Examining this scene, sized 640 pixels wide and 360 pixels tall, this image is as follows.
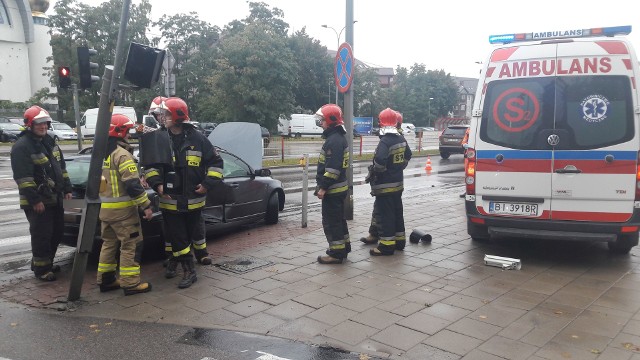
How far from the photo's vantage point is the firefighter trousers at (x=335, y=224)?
6242 millimetres

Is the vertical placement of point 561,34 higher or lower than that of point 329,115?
higher

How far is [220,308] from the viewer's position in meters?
4.82

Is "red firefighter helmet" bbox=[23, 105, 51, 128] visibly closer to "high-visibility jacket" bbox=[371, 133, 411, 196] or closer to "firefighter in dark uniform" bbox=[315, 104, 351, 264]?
"firefighter in dark uniform" bbox=[315, 104, 351, 264]

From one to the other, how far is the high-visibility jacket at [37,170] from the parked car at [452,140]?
72.4 feet

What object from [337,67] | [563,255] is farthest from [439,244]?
[337,67]

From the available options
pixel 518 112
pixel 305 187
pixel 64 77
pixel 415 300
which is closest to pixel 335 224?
pixel 415 300

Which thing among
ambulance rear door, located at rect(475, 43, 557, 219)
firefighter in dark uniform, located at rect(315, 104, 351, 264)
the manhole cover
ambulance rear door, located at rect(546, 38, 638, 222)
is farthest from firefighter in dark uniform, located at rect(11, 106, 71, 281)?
ambulance rear door, located at rect(546, 38, 638, 222)

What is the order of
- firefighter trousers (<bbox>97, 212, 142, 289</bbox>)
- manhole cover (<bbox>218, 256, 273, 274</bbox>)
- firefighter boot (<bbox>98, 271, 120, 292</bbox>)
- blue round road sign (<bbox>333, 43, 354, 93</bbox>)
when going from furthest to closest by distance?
blue round road sign (<bbox>333, 43, 354, 93</bbox>)
manhole cover (<bbox>218, 256, 273, 274</bbox>)
firefighter boot (<bbox>98, 271, 120, 292</bbox>)
firefighter trousers (<bbox>97, 212, 142, 289</bbox>)

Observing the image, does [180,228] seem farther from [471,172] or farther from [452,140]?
[452,140]

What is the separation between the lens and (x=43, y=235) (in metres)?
5.71

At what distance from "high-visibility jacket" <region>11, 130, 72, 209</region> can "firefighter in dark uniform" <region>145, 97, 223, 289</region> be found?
1.20 metres

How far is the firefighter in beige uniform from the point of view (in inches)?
201

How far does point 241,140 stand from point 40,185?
155 inches

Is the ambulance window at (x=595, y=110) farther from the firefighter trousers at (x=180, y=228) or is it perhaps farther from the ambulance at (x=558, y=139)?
the firefighter trousers at (x=180, y=228)
